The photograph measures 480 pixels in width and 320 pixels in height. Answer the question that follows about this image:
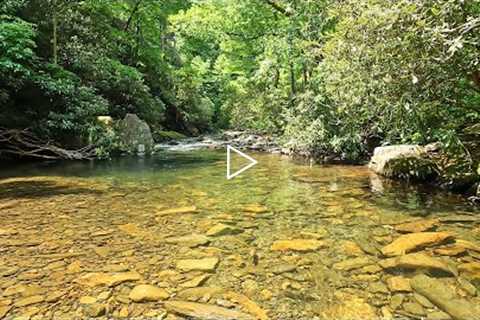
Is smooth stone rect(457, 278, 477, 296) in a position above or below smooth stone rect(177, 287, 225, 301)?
above

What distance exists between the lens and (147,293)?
2682 mm

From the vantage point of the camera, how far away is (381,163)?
7.61 m

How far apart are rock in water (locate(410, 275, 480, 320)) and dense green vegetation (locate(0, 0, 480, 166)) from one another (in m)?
2.21

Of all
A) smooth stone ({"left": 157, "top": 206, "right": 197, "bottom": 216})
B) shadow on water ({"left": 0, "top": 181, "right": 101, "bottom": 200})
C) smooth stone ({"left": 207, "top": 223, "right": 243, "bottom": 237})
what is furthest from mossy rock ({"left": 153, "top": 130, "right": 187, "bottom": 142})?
smooth stone ({"left": 207, "top": 223, "right": 243, "bottom": 237})

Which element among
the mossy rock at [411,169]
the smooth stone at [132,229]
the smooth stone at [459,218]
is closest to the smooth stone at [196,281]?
the smooth stone at [132,229]

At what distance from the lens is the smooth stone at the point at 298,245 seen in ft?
11.6

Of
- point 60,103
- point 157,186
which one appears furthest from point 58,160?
point 157,186

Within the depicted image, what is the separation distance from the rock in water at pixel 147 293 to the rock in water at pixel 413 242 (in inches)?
78.0

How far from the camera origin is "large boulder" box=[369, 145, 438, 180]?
22.4 ft

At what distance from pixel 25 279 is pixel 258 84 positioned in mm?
14637

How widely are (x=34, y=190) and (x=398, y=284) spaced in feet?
18.0

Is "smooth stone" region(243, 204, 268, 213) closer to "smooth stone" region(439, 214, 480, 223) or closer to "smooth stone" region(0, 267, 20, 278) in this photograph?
"smooth stone" region(439, 214, 480, 223)

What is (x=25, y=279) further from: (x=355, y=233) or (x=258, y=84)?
(x=258, y=84)

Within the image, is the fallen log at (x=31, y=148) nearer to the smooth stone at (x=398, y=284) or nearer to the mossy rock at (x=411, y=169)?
the mossy rock at (x=411, y=169)
